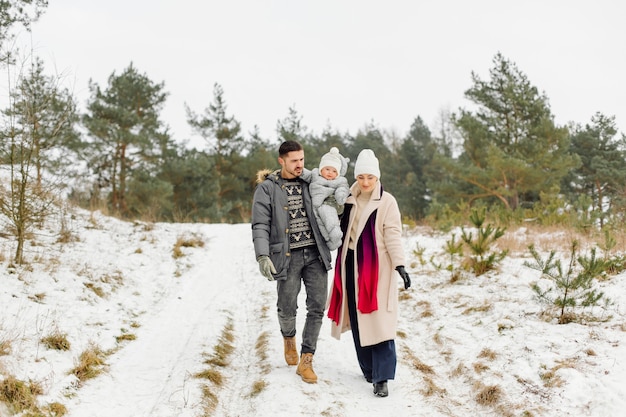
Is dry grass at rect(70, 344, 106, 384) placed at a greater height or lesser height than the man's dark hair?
lesser

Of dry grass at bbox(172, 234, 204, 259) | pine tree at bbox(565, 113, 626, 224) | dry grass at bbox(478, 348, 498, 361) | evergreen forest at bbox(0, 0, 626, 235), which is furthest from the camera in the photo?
pine tree at bbox(565, 113, 626, 224)

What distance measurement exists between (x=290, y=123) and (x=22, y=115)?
21.3m

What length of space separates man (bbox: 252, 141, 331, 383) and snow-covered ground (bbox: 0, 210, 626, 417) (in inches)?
20.0

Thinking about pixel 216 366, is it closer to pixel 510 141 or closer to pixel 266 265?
pixel 266 265

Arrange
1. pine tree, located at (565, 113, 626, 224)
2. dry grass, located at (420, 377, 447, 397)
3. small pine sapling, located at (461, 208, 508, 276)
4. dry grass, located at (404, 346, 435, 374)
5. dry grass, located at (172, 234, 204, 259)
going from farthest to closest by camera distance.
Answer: pine tree, located at (565, 113, 626, 224) → dry grass, located at (172, 234, 204, 259) → small pine sapling, located at (461, 208, 508, 276) → dry grass, located at (404, 346, 435, 374) → dry grass, located at (420, 377, 447, 397)

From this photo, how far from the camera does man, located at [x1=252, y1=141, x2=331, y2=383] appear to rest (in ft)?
12.3

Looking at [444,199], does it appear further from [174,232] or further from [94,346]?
[94,346]

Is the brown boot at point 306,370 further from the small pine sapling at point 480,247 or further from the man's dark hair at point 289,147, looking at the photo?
the small pine sapling at point 480,247

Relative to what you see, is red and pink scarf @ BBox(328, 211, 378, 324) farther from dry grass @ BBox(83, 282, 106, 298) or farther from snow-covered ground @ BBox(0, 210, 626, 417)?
dry grass @ BBox(83, 282, 106, 298)

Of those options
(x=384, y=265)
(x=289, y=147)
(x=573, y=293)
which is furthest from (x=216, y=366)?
(x=573, y=293)

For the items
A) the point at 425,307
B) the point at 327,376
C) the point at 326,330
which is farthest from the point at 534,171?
the point at 327,376

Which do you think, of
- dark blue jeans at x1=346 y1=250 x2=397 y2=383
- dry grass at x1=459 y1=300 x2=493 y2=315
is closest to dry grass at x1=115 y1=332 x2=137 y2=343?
dark blue jeans at x1=346 y1=250 x2=397 y2=383

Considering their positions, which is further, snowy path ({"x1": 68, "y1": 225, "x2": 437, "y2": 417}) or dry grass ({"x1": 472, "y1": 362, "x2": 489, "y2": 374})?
dry grass ({"x1": 472, "y1": 362, "x2": 489, "y2": 374})

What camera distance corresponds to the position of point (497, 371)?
3.77 metres
